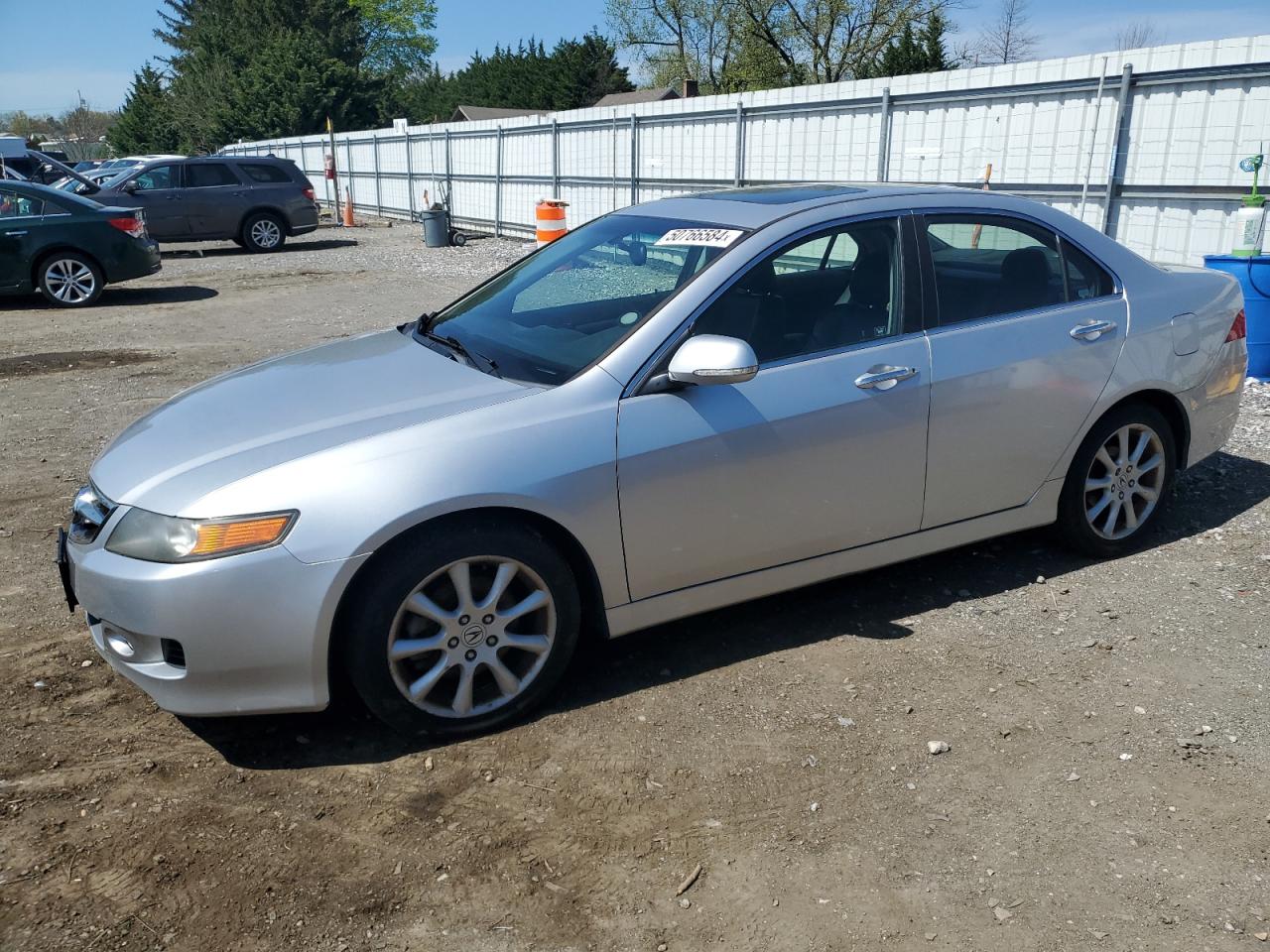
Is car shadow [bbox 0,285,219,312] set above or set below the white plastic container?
below

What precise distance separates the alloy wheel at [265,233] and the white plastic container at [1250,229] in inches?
677

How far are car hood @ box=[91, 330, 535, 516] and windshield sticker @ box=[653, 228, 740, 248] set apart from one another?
96 centimetres

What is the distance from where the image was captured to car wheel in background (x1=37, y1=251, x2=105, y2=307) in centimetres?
1287

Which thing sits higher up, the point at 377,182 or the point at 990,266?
the point at 990,266

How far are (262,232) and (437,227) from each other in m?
3.37

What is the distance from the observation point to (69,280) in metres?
13.0

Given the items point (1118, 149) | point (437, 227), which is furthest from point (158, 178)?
point (1118, 149)

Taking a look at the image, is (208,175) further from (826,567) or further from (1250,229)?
(826,567)

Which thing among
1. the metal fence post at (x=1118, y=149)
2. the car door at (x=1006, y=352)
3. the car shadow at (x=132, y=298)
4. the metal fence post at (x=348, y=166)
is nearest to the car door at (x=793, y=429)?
the car door at (x=1006, y=352)

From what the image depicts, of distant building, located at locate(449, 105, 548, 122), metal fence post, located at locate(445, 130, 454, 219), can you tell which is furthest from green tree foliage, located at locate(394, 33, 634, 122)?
metal fence post, located at locate(445, 130, 454, 219)

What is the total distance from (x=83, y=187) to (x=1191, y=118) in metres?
17.3

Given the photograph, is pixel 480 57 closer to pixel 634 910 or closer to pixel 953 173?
pixel 953 173

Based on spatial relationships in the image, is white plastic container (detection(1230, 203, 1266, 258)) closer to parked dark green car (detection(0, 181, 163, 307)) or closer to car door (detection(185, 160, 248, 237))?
parked dark green car (detection(0, 181, 163, 307))

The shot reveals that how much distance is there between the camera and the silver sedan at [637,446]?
121 inches
